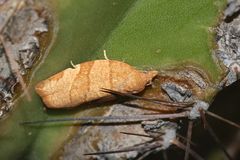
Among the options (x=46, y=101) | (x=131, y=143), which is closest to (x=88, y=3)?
(x=46, y=101)

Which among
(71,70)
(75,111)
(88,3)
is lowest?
(75,111)

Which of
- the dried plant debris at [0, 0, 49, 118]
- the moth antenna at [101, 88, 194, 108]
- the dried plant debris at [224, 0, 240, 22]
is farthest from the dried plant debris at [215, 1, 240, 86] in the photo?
the dried plant debris at [0, 0, 49, 118]

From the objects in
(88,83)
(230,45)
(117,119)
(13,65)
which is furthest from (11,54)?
(230,45)

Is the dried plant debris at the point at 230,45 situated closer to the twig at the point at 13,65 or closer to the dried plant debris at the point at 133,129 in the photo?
the dried plant debris at the point at 133,129

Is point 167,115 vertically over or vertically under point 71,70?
under

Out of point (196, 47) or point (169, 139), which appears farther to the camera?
point (196, 47)

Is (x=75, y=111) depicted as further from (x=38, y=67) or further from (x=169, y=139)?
(x=169, y=139)

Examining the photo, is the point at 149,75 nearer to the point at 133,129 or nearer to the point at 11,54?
the point at 133,129

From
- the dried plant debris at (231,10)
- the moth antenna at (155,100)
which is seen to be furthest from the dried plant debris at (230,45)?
the moth antenna at (155,100)
